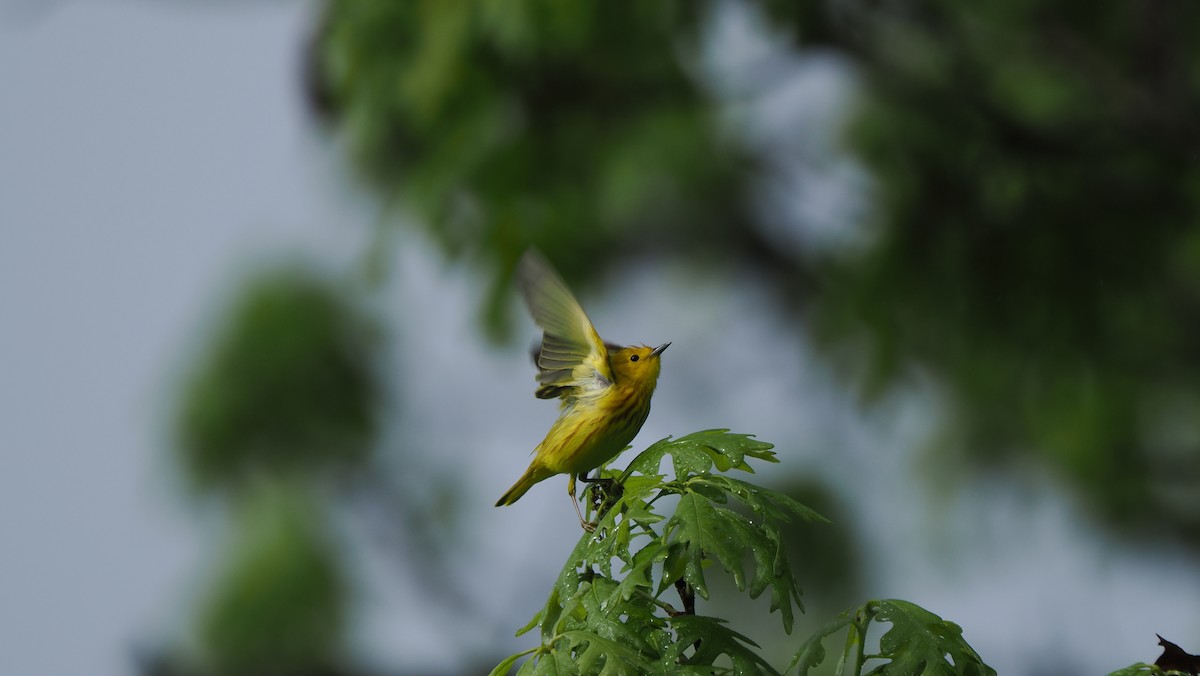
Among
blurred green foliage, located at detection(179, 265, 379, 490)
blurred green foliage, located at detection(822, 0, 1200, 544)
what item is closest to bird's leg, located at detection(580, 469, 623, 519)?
blurred green foliage, located at detection(822, 0, 1200, 544)

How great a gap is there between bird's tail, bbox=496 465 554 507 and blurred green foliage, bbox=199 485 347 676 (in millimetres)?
7688

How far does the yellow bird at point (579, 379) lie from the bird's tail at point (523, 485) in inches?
0.9

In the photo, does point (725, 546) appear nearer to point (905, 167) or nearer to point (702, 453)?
point (702, 453)

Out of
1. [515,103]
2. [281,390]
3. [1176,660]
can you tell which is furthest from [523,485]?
[281,390]

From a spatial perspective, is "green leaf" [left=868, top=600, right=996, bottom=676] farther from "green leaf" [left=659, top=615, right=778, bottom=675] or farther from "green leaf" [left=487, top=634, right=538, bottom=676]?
"green leaf" [left=487, top=634, right=538, bottom=676]

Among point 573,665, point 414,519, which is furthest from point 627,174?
point 414,519

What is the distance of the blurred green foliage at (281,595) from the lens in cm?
994

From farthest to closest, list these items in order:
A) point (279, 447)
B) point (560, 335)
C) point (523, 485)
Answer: point (279, 447)
point (523, 485)
point (560, 335)

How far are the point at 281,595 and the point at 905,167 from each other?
637cm

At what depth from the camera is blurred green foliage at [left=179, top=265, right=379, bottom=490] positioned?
413 inches

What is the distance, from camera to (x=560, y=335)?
241 cm

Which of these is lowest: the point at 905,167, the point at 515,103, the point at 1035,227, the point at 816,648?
the point at 816,648

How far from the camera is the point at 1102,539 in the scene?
833 cm

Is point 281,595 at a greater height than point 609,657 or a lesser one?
greater
